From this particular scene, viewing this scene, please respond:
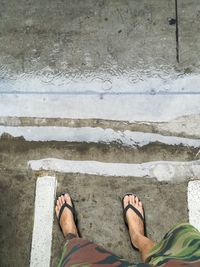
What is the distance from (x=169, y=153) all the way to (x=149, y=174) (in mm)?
210

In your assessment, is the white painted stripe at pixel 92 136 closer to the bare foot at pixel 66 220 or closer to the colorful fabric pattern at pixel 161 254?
the bare foot at pixel 66 220

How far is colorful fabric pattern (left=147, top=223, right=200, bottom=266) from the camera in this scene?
1986mm

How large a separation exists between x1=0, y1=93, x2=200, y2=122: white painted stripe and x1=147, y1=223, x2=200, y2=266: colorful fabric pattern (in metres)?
1.00

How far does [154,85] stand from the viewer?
3139mm

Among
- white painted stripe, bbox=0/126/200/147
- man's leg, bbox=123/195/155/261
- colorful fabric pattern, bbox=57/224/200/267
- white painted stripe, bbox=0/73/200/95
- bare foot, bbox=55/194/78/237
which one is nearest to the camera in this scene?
colorful fabric pattern, bbox=57/224/200/267

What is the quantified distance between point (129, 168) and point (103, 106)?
0.52 metres

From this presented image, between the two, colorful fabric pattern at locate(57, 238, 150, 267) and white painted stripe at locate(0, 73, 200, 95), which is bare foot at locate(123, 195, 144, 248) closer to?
colorful fabric pattern at locate(57, 238, 150, 267)

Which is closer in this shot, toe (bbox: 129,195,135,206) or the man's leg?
the man's leg

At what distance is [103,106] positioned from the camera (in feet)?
10.3

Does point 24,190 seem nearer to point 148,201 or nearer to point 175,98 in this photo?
point 148,201

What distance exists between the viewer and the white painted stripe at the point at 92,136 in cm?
301

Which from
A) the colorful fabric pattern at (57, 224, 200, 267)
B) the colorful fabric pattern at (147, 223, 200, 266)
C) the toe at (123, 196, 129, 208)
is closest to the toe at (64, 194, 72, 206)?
the toe at (123, 196, 129, 208)

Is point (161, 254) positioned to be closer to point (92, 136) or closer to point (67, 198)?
point (67, 198)

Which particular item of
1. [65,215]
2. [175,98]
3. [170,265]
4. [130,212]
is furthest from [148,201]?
[170,265]
